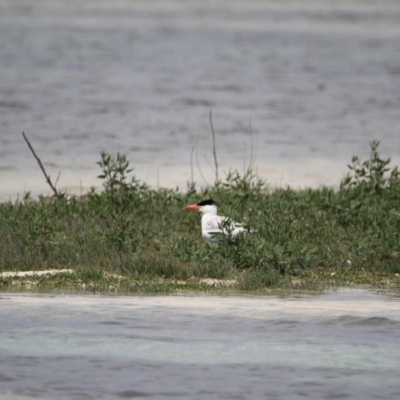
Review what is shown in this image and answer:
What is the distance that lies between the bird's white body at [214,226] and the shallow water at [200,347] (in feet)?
4.33

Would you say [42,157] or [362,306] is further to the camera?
[42,157]

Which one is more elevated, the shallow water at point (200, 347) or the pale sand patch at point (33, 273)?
the pale sand patch at point (33, 273)

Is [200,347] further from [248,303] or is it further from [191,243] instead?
[191,243]

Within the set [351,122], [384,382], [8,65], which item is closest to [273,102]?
[351,122]

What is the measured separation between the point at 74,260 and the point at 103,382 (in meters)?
3.32

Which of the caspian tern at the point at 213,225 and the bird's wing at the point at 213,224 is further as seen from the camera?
the bird's wing at the point at 213,224

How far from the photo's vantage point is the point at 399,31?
1903 inches

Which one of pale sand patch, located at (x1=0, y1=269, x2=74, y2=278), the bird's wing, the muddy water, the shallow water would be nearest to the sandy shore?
the shallow water

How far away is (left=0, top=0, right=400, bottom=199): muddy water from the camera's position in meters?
19.2

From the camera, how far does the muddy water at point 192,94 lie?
1922 centimetres

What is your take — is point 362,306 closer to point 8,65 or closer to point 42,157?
point 42,157

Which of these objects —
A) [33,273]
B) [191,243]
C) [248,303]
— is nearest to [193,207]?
[191,243]

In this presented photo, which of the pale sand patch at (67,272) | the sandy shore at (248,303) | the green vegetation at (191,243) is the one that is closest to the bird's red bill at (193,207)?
the green vegetation at (191,243)

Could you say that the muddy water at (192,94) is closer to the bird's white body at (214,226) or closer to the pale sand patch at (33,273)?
the bird's white body at (214,226)
